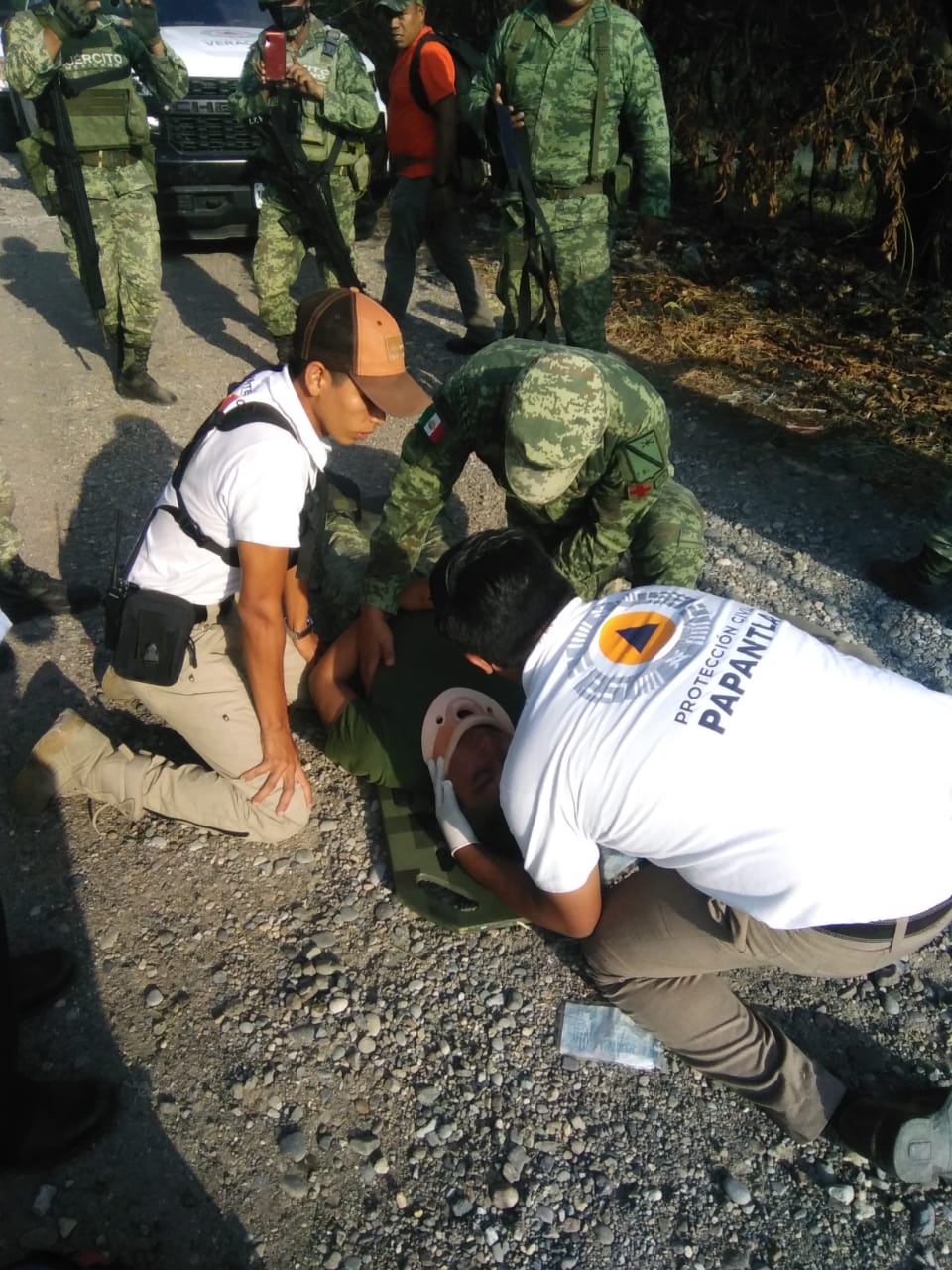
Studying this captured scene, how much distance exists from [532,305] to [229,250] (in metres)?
3.99

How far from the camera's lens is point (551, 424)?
271 cm

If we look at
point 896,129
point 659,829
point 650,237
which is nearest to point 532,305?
point 650,237

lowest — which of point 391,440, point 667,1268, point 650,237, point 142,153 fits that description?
point 667,1268

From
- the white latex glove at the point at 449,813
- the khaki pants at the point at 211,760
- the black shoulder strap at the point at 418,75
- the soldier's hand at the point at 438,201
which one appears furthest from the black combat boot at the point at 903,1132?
the black shoulder strap at the point at 418,75

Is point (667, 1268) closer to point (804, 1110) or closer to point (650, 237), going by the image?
point (804, 1110)

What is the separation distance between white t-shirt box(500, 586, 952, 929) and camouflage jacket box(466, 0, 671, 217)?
136 inches

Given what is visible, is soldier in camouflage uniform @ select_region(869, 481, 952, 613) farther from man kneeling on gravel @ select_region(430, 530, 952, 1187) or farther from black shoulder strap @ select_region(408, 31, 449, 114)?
black shoulder strap @ select_region(408, 31, 449, 114)

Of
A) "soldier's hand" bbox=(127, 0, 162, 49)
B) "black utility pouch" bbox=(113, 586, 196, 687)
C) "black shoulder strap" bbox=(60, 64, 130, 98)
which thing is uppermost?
"soldier's hand" bbox=(127, 0, 162, 49)

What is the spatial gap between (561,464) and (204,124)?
218 inches

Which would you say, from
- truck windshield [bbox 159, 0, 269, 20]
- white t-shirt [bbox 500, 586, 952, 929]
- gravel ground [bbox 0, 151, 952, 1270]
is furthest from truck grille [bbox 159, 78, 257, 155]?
white t-shirt [bbox 500, 586, 952, 929]

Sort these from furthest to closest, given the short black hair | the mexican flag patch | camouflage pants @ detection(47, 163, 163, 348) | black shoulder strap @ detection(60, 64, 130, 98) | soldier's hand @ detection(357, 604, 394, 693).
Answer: camouflage pants @ detection(47, 163, 163, 348) → black shoulder strap @ detection(60, 64, 130, 98) → the mexican flag patch → soldier's hand @ detection(357, 604, 394, 693) → the short black hair

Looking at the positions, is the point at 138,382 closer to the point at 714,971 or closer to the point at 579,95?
the point at 579,95

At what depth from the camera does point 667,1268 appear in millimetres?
2076

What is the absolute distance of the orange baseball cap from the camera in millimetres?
2451
